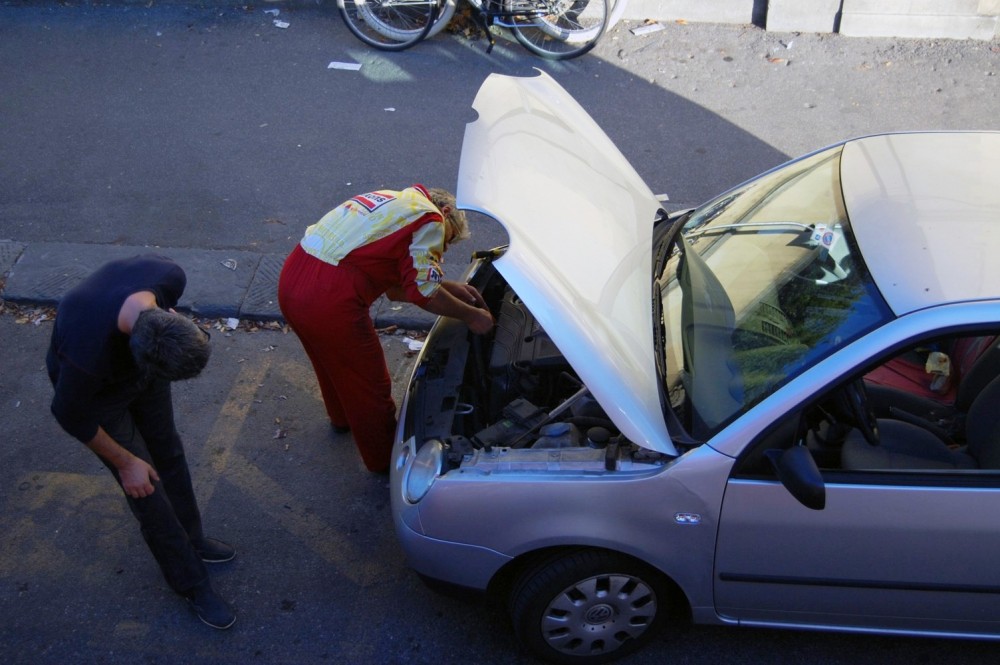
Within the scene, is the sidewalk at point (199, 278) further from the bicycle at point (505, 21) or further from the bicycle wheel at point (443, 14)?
the bicycle wheel at point (443, 14)

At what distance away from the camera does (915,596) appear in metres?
2.82

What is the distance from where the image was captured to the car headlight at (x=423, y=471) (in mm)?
2980

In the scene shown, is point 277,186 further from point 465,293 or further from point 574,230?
point 574,230

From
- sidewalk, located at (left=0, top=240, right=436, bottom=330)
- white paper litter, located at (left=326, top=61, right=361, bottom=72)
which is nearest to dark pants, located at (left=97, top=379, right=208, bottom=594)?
sidewalk, located at (left=0, top=240, right=436, bottom=330)

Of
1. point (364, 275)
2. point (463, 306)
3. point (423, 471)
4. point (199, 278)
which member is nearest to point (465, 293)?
point (463, 306)

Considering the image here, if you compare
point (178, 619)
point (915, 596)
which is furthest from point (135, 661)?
point (915, 596)

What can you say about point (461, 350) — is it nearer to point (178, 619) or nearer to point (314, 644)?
point (314, 644)

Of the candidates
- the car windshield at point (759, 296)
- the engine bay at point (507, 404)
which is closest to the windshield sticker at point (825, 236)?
the car windshield at point (759, 296)

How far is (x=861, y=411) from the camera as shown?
2885mm

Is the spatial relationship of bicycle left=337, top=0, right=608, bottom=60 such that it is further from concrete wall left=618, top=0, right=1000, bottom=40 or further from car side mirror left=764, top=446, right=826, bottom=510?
car side mirror left=764, top=446, right=826, bottom=510

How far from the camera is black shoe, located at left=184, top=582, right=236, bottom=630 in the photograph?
3396mm

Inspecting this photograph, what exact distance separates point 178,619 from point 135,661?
0.22 metres

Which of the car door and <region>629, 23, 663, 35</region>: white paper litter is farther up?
<region>629, 23, 663, 35</region>: white paper litter

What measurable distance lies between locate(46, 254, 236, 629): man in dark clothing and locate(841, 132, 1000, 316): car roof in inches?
87.4
